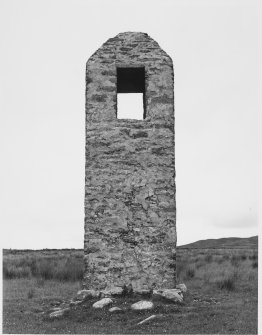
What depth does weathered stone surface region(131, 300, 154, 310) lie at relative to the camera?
767 cm

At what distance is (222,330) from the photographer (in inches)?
267

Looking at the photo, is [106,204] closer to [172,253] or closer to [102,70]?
[172,253]

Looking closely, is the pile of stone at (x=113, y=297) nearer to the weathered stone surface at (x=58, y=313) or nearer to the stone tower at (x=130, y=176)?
the weathered stone surface at (x=58, y=313)

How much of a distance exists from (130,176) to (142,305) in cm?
240

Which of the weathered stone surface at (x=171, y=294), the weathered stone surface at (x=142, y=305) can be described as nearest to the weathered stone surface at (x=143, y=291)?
the weathered stone surface at (x=171, y=294)

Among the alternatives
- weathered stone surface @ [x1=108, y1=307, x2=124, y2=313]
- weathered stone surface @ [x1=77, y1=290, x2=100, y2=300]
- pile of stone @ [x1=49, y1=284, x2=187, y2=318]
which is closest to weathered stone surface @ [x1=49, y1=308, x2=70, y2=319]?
pile of stone @ [x1=49, y1=284, x2=187, y2=318]

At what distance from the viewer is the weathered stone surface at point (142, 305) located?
25.2 feet

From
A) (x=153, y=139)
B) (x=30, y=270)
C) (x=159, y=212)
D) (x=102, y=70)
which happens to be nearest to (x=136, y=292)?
(x=159, y=212)

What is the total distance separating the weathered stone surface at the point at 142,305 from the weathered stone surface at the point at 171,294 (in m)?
0.41

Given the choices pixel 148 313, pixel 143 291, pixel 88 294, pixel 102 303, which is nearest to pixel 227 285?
pixel 143 291

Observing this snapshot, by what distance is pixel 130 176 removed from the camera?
8914 millimetres

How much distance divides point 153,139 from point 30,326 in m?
4.01

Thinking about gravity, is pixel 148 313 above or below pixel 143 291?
below

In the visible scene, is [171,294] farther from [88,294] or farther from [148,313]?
[88,294]
